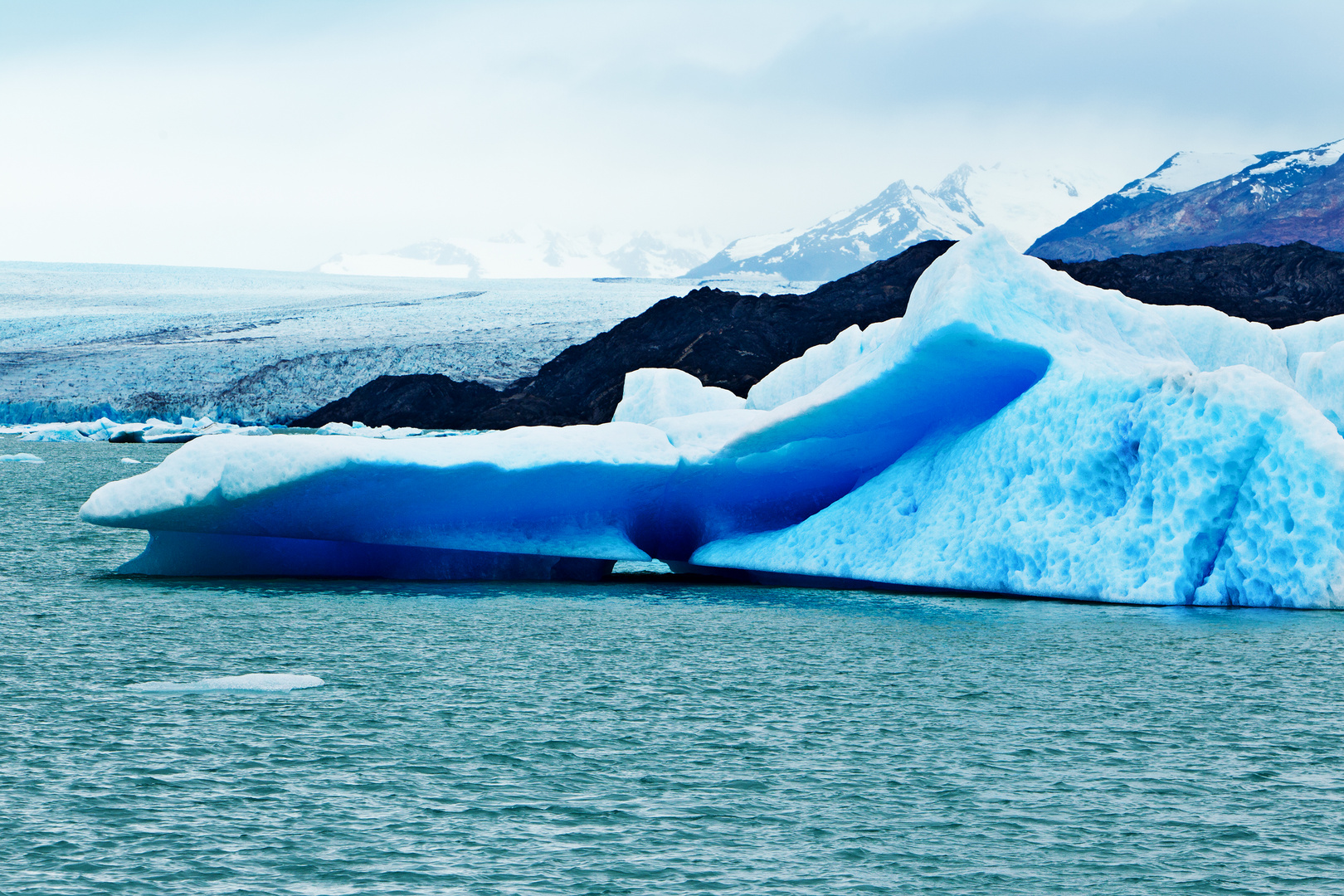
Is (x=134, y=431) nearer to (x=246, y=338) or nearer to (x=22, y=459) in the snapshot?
(x=246, y=338)

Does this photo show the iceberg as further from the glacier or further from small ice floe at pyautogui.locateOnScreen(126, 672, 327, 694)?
small ice floe at pyautogui.locateOnScreen(126, 672, 327, 694)

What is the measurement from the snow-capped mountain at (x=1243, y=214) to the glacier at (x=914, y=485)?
10165 centimetres

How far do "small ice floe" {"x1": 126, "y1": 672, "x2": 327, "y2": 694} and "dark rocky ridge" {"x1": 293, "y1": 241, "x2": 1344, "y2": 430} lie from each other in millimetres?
45719

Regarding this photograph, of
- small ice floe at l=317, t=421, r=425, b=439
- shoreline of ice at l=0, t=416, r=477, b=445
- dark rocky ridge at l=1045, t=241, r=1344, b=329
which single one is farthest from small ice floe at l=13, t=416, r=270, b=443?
dark rocky ridge at l=1045, t=241, r=1344, b=329

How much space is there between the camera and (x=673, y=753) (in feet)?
18.7

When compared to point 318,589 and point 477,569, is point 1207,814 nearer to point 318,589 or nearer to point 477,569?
point 318,589

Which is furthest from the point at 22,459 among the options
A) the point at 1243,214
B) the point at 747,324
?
the point at 1243,214

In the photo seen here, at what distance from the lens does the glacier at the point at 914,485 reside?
1006 centimetres

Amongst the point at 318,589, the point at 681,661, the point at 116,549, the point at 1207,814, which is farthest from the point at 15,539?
the point at 1207,814

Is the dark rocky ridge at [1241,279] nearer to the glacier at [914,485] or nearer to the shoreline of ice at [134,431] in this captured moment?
the shoreline of ice at [134,431]

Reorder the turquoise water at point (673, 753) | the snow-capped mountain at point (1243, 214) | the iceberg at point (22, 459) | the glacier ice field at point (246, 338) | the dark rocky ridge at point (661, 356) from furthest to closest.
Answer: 1. the snow-capped mountain at point (1243, 214)
2. the dark rocky ridge at point (661, 356)
3. the glacier ice field at point (246, 338)
4. the iceberg at point (22, 459)
5. the turquoise water at point (673, 753)

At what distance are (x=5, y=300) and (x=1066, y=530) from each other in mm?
67996

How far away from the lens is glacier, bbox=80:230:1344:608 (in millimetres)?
10062

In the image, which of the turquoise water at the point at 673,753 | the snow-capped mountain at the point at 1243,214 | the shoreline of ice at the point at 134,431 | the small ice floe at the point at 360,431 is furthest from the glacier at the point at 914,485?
the snow-capped mountain at the point at 1243,214
